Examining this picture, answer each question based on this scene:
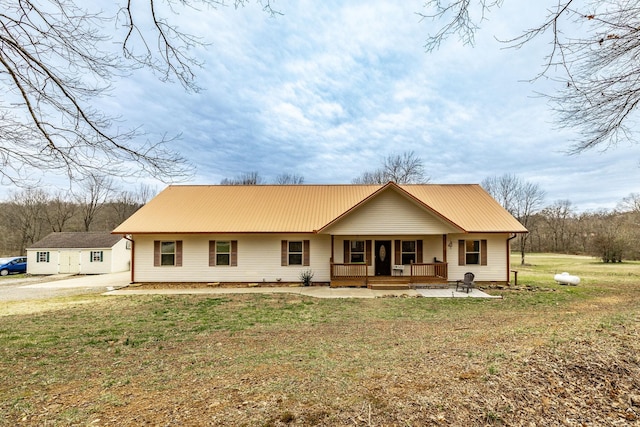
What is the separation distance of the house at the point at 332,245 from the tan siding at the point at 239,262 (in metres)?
0.05

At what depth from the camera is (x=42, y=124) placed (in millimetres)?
4020

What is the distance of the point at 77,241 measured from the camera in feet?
81.1

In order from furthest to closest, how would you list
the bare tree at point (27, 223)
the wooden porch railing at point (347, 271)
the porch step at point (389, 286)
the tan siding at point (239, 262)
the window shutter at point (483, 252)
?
the bare tree at point (27, 223)
the tan siding at point (239, 262)
the window shutter at point (483, 252)
the wooden porch railing at point (347, 271)
the porch step at point (389, 286)

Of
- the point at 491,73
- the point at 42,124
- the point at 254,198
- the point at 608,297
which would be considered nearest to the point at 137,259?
the point at 254,198

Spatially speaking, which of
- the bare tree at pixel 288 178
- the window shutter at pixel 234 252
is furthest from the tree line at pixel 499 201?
the window shutter at pixel 234 252

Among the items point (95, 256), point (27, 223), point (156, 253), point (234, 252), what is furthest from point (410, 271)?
point (27, 223)

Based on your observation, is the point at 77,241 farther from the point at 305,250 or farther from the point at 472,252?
the point at 472,252

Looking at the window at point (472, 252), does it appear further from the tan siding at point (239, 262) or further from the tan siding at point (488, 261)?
the tan siding at point (239, 262)

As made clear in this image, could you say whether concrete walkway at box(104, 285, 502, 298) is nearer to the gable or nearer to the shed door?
the gable

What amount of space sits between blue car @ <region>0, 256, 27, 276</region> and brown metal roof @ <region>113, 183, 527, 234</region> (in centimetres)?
1562

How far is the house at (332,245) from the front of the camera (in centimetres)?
1573

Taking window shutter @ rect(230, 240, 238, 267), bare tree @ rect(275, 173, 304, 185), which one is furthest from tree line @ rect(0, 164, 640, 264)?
window shutter @ rect(230, 240, 238, 267)

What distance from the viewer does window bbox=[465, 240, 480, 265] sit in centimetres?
1648

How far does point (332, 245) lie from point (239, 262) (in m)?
5.09
